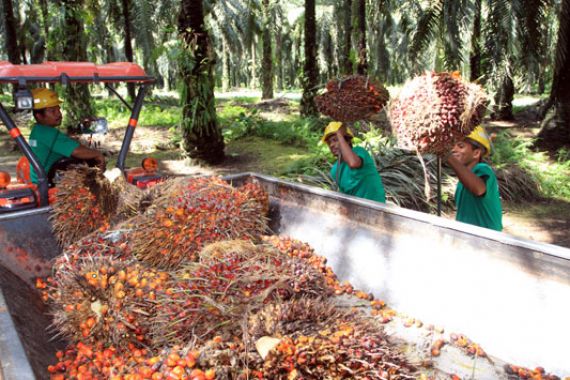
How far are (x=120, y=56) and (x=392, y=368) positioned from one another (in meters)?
55.2

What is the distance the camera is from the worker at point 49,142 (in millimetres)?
3777

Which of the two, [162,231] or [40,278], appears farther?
[40,278]

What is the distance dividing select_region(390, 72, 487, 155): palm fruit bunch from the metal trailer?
1.42 feet

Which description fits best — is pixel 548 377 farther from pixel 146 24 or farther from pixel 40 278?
pixel 146 24

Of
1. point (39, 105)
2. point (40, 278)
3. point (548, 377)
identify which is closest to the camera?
point (548, 377)

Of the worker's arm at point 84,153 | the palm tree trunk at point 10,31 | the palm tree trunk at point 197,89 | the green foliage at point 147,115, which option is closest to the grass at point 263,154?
the palm tree trunk at point 197,89

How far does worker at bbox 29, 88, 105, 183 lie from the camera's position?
149 inches

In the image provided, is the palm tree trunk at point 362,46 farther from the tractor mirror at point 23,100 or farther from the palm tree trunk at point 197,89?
the tractor mirror at point 23,100

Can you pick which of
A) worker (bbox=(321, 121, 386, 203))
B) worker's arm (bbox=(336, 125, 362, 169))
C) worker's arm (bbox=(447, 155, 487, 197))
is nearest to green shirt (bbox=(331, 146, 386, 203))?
worker (bbox=(321, 121, 386, 203))

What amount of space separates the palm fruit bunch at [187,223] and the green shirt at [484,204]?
56.9 inches

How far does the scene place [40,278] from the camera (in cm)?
313

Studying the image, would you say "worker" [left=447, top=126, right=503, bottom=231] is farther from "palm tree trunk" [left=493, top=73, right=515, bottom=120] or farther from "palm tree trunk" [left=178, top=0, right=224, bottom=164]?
"palm tree trunk" [left=493, top=73, right=515, bottom=120]

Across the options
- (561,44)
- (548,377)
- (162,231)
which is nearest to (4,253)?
(162,231)

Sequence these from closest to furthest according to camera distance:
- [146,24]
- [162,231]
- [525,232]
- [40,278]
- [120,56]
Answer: [162,231]
[40,278]
[525,232]
[146,24]
[120,56]
